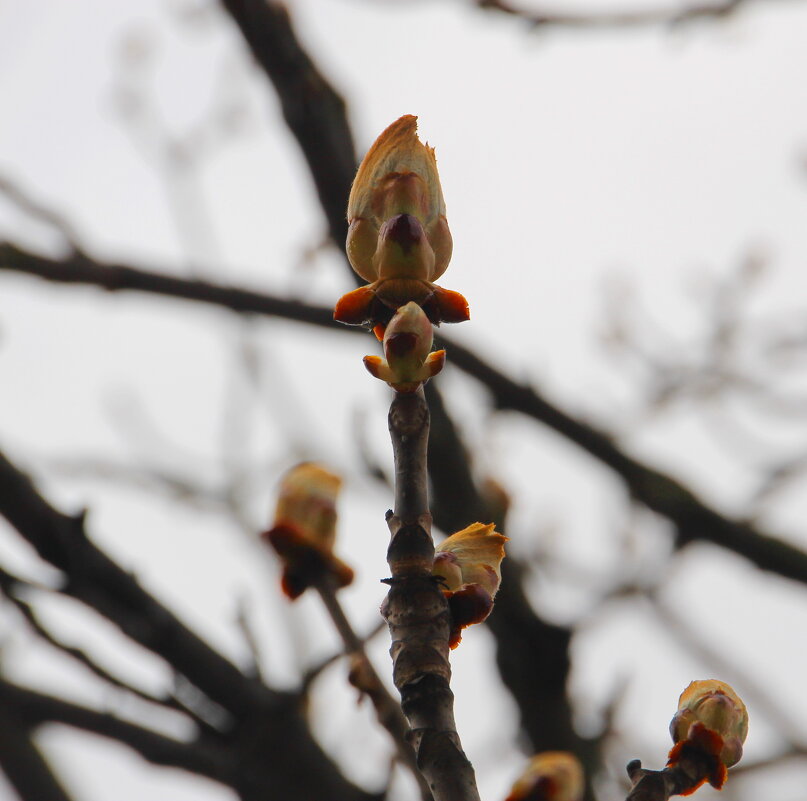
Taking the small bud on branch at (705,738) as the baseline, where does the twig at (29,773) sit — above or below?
above

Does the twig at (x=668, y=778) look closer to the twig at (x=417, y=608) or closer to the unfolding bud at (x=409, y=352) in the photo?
the twig at (x=417, y=608)

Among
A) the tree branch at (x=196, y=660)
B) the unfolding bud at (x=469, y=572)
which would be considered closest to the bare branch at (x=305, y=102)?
the tree branch at (x=196, y=660)

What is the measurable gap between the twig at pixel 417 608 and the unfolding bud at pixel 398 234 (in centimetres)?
7

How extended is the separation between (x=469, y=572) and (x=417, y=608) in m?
0.10

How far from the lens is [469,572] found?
75 cm

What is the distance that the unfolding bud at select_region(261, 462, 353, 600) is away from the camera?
1.01 m

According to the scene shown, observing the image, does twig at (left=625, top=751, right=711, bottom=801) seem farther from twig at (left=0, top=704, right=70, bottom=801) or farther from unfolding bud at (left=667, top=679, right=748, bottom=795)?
twig at (left=0, top=704, right=70, bottom=801)

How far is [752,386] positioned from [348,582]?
13.0ft

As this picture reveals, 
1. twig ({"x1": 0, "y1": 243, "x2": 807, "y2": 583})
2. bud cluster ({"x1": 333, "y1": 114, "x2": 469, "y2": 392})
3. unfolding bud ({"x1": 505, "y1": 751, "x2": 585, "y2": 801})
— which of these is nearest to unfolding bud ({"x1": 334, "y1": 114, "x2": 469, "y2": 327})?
bud cluster ({"x1": 333, "y1": 114, "x2": 469, "y2": 392})

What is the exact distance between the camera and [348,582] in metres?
1.02

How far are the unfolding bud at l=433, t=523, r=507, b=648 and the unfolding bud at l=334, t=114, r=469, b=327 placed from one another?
0.18 m

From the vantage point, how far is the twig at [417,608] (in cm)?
62

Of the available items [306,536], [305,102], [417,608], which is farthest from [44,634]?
[305,102]

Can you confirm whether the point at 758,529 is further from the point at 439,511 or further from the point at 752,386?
the point at 752,386
